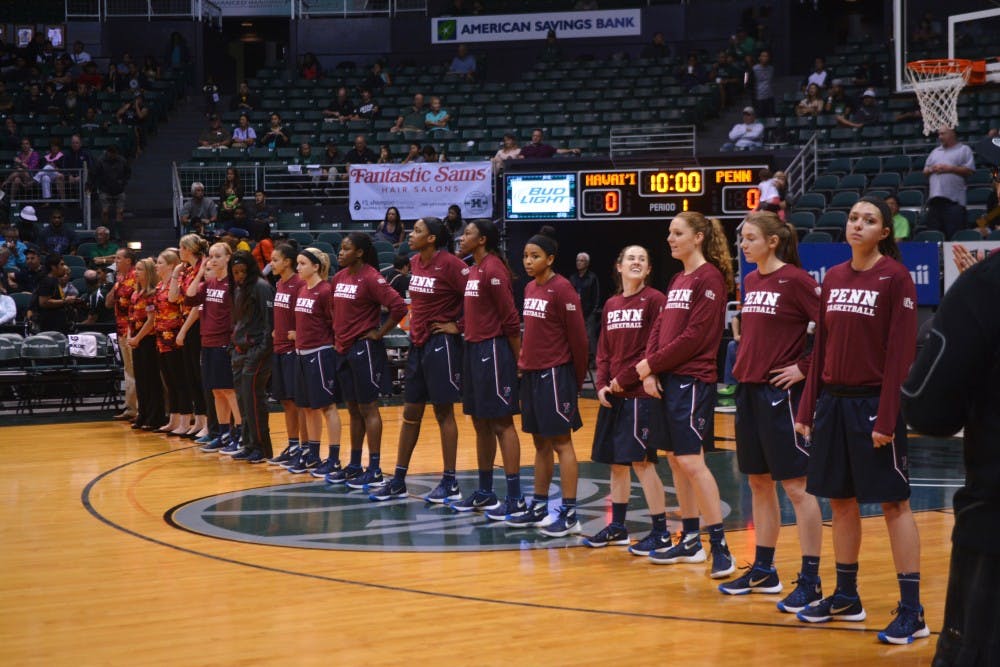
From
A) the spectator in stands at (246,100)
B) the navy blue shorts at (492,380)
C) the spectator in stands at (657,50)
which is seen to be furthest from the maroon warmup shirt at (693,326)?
the spectator in stands at (246,100)

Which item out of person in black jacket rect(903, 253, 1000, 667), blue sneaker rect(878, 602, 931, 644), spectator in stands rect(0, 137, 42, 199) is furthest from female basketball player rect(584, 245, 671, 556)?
spectator in stands rect(0, 137, 42, 199)

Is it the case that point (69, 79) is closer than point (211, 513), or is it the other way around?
point (211, 513)

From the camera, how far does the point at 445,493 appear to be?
8.68 meters

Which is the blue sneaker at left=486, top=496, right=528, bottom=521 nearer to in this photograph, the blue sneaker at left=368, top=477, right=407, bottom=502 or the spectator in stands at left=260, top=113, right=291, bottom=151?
the blue sneaker at left=368, top=477, right=407, bottom=502

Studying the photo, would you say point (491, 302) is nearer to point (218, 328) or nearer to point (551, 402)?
point (551, 402)

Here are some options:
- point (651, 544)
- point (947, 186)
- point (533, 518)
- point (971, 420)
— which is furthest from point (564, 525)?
point (947, 186)

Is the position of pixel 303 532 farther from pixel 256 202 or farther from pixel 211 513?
pixel 256 202

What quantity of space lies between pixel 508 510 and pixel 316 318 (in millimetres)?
2539

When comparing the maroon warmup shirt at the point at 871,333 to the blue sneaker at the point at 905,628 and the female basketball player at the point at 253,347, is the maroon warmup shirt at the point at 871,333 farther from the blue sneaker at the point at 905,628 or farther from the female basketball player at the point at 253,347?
the female basketball player at the point at 253,347

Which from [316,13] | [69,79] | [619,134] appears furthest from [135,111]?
[619,134]

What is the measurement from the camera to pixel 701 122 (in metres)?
21.9

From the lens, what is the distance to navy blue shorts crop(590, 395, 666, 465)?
7008mm

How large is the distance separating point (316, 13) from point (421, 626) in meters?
23.8

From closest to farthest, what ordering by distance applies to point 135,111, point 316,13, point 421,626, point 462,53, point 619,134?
point 421,626 < point 619,134 < point 135,111 < point 462,53 < point 316,13
